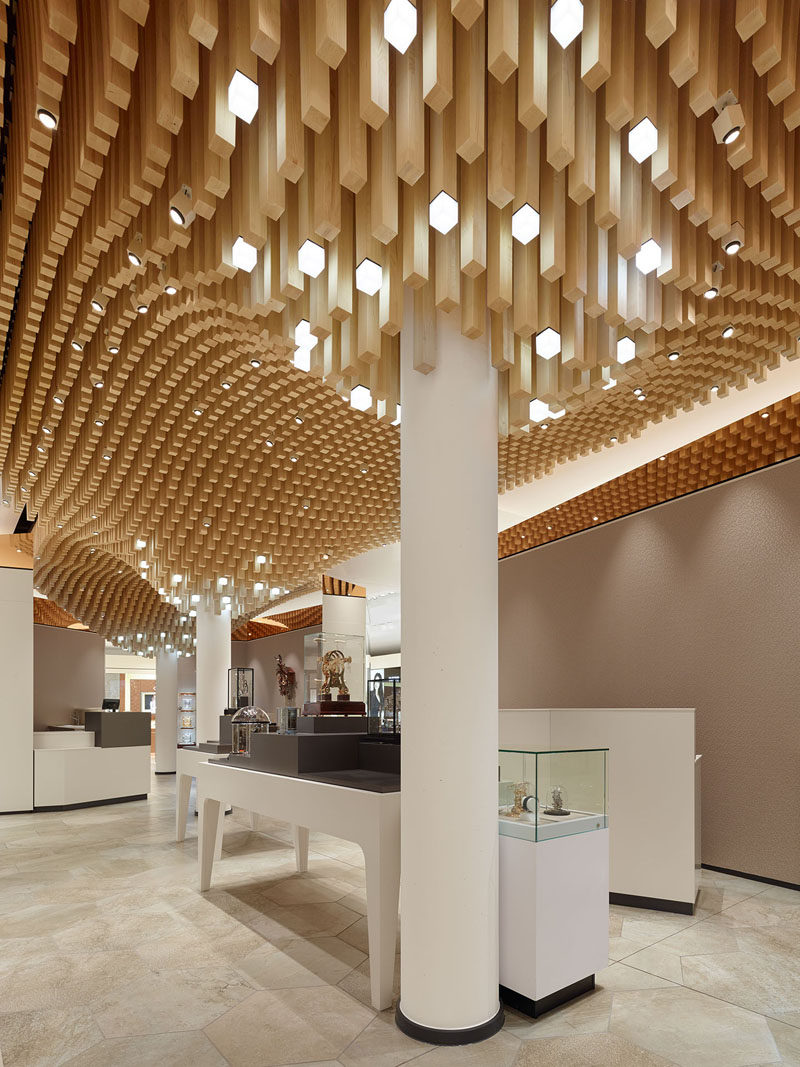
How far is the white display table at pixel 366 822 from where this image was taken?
11.9ft

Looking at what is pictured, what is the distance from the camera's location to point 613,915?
16.6ft

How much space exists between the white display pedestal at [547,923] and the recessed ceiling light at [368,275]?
2.56m

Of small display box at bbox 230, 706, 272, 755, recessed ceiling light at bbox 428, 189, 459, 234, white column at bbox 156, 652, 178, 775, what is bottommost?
white column at bbox 156, 652, 178, 775

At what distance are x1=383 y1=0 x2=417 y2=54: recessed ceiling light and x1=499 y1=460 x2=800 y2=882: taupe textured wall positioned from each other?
4.79m

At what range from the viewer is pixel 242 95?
8.39ft

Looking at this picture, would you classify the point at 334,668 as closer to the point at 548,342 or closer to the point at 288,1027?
the point at 288,1027

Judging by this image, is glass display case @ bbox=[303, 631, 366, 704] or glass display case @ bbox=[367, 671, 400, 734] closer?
glass display case @ bbox=[367, 671, 400, 734]

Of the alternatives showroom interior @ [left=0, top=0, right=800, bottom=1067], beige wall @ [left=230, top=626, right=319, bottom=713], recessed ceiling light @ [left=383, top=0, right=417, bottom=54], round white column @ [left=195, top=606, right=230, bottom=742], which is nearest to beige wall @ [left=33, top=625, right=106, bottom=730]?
beige wall @ [left=230, top=626, right=319, bottom=713]

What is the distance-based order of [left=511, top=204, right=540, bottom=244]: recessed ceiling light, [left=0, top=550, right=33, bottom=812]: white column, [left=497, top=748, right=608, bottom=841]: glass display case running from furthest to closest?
[left=0, top=550, right=33, bottom=812]: white column
[left=497, top=748, right=608, bottom=841]: glass display case
[left=511, top=204, right=540, bottom=244]: recessed ceiling light

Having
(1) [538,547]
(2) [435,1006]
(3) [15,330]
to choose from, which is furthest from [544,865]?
(1) [538,547]

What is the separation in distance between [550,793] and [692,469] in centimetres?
409

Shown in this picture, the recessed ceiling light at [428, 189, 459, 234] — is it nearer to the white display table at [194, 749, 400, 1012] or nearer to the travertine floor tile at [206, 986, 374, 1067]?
the white display table at [194, 749, 400, 1012]

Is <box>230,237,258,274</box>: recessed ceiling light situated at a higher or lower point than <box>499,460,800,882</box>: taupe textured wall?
higher

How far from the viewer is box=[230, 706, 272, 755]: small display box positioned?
6.32 meters
